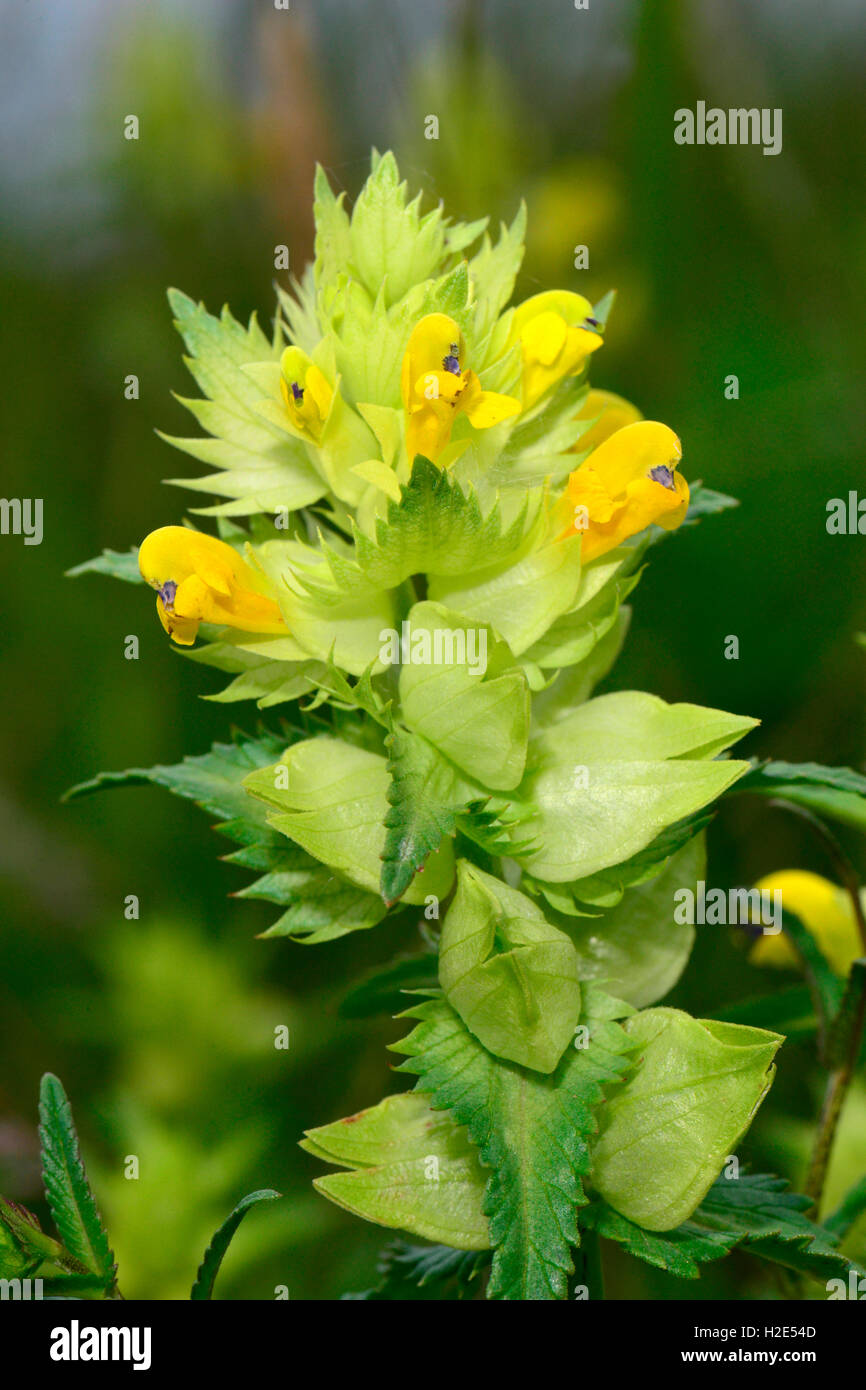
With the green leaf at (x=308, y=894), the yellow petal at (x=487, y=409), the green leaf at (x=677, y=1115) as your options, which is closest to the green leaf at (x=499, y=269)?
the yellow petal at (x=487, y=409)

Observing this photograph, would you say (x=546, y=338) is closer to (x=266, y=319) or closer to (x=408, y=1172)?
(x=408, y=1172)

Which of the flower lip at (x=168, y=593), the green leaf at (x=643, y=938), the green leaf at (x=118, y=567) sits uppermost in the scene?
the green leaf at (x=118, y=567)

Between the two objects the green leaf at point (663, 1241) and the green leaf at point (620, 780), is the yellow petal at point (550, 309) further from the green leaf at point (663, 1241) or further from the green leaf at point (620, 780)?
the green leaf at point (663, 1241)

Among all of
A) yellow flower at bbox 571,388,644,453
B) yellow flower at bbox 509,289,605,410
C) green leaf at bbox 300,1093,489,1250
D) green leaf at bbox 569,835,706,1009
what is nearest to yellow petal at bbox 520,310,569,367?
yellow flower at bbox 509,289,605,410

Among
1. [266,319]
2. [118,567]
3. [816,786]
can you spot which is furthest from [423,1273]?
[266,319]
